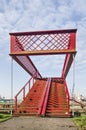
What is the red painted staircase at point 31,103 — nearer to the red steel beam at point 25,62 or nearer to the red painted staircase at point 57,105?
the red painted staircase at point 57,105

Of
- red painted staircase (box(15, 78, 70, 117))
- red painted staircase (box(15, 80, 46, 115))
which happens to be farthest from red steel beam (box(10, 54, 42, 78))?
red painted staircase (box(15, 78, 70, 117))

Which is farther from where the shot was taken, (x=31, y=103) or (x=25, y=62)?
(x=25, y=62)

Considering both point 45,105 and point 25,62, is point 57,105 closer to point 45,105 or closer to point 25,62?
point 45,105

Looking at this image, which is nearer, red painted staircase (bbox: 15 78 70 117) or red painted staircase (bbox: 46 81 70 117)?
red painted staircase (bbox: 46 81 70 117)

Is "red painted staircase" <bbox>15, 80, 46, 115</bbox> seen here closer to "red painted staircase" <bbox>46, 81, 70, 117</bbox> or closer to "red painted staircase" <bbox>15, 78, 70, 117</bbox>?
"red painted staircase" <bbox>15, 78, 70, 117</bbox>

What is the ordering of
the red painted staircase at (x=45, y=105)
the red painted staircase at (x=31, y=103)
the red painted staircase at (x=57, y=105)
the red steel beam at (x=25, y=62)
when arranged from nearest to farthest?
the red painted staircase at (x=57, y=105) < the red painted staircase at (x=45, y=105) < the red painted staircase at (x=31, y=103) < the red steel beam at (x=25, y=62)

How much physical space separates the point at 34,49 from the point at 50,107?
4161mm

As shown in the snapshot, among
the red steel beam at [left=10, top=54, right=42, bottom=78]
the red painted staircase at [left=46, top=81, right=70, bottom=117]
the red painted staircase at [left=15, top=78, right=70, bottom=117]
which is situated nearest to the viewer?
the red painted staircase at [left=46, top=81, right=70, bottom=117]

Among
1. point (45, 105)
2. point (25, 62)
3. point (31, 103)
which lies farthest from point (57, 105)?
point (25, 62)

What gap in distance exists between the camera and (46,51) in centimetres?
2044

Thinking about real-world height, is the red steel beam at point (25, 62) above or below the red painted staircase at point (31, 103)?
above

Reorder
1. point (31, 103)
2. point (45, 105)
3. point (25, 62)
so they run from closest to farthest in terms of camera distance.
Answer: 1. point (45, 105)
2. point (31, 103)
3. point (25, 62)

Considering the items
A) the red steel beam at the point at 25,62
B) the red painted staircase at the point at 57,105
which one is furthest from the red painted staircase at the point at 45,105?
→ the red steel beam at the point at 25,62

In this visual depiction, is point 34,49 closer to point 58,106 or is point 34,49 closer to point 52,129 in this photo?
point 58,106
